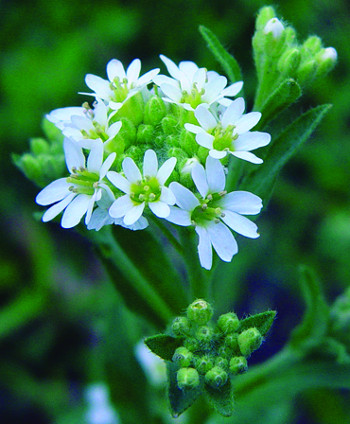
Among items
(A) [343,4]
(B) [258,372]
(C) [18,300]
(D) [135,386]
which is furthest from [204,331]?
(A) [343,4]

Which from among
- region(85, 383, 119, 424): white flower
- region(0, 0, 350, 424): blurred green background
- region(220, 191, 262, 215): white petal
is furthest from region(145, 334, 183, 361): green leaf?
region(0, 0, 350, 424): blurred green background

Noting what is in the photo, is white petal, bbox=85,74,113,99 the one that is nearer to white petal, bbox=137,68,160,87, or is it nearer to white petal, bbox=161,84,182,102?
white petal, bbox=137,68,160,87

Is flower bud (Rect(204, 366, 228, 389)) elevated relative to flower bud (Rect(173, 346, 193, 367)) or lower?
lower

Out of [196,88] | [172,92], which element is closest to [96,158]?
[172,92]

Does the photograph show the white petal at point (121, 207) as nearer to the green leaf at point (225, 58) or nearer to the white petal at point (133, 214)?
the white petal at point (133, 214)

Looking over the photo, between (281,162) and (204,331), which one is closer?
(204,331)

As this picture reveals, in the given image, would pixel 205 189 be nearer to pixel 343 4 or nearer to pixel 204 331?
pixel 204 331

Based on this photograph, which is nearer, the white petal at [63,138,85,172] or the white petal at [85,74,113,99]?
the white petal at [63,138,85,172]
